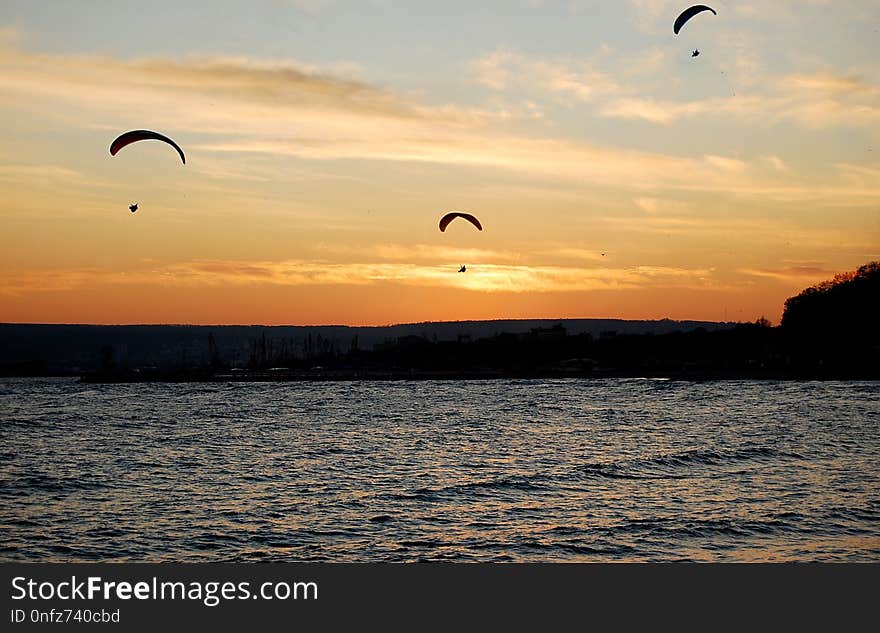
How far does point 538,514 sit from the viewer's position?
104 ft

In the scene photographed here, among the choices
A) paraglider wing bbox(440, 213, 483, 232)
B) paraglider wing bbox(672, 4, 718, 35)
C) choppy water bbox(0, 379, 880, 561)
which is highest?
paraglider wing bbox(672, 4, 718, 35)

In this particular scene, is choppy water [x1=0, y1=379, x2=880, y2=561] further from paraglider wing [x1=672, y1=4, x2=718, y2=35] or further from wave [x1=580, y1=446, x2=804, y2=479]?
paraglider wing [x1=672, y1=4, x2=718, y2=35]

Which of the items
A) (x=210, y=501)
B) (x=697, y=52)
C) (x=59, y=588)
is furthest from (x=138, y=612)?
(x=697, y=52)

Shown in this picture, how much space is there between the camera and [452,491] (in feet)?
122

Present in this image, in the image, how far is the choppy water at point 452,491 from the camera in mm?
26734

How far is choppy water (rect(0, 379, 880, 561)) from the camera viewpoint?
26.7 meters

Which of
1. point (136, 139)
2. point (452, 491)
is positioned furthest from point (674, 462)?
point (136, 139)

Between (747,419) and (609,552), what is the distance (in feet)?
178

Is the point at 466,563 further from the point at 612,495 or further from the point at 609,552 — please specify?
the point at 612,495

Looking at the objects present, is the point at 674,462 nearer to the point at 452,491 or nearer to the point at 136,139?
the point at 452,491

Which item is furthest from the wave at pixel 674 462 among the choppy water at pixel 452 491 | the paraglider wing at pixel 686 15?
the paraglider wing at pixel 686 15

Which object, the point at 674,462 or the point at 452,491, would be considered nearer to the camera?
the point at 452,491

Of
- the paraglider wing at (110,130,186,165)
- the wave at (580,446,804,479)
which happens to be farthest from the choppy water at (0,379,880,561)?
the paraglider wing at (110,130,186,165)

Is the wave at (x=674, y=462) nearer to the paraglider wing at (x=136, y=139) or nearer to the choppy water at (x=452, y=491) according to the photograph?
the choppy water at (x=452, y=491)
